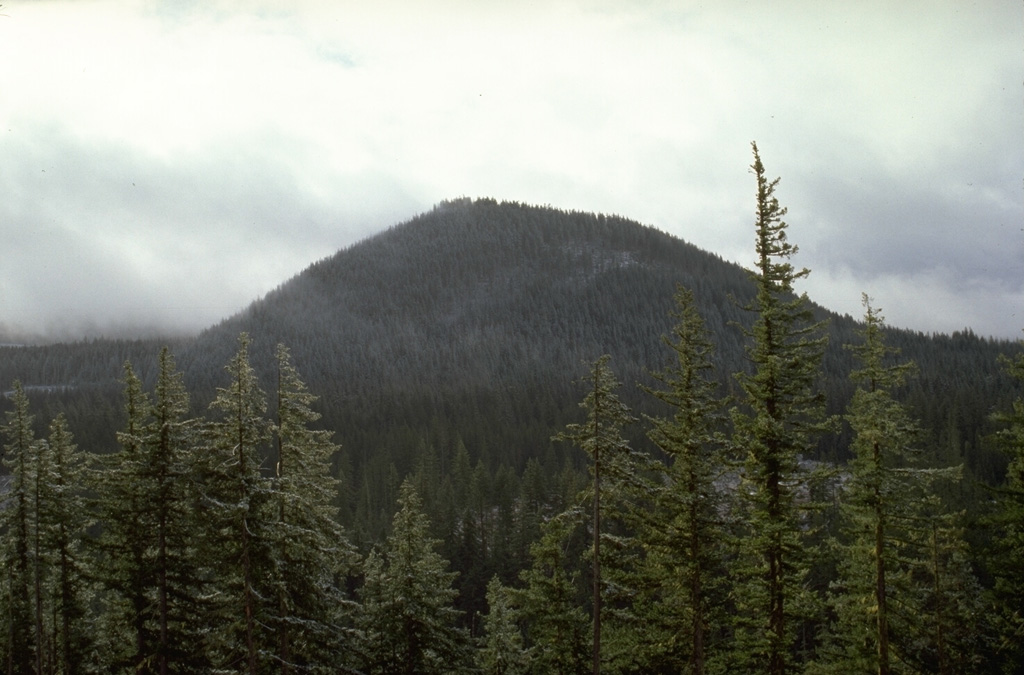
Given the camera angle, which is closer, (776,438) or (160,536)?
(776,438)

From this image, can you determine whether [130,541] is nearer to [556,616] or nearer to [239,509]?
[239,509]

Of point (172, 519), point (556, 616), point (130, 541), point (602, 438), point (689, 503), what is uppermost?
point (602, 438)

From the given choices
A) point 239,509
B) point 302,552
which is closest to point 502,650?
point 302,552

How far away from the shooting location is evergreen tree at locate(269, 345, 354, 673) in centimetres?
1881

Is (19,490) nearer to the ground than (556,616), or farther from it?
farther from it

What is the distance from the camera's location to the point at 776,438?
17125 millimetres

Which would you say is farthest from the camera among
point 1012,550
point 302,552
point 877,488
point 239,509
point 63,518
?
point 63,518

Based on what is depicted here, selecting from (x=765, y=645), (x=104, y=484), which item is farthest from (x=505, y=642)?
(x=104, y=484)

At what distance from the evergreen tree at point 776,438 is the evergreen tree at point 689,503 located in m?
1.46

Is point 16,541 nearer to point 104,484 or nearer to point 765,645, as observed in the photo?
point 104,484

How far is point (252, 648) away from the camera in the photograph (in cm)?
1745

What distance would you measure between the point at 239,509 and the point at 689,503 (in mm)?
12637

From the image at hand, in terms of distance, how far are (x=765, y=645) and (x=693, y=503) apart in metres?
4.08

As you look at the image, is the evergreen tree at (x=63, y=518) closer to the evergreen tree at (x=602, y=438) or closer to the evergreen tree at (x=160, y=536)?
the evergreen tree at (x=160, y=536)
